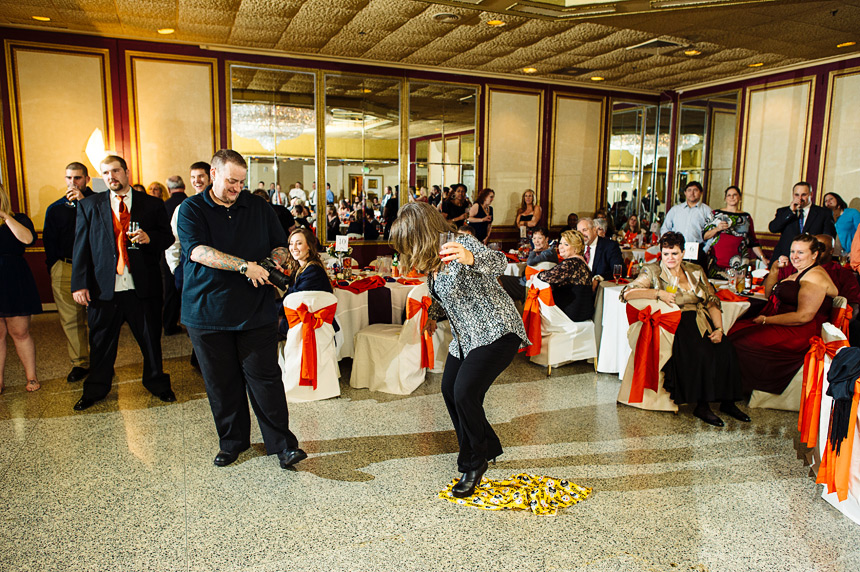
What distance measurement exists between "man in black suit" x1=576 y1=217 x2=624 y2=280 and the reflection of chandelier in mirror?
4.79 meters

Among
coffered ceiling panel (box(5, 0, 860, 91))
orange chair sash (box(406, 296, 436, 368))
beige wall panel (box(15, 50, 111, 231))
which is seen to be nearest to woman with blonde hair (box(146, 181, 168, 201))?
beige wall panel (box(15, 50, 111, 231))

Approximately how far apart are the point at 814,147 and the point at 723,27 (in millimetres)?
3326

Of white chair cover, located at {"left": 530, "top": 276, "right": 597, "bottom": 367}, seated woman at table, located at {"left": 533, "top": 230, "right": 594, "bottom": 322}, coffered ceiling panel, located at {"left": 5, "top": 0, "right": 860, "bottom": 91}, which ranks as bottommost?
white chair cover, located at {"left": 530, "top": 276, "right": 597, "bottom": 367}

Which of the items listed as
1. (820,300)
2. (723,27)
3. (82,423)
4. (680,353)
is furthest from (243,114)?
(820,300)

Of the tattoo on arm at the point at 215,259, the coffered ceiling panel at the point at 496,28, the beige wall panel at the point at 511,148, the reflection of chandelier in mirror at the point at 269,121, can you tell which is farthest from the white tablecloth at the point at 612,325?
the reflection of chandelier in mirror at the point at 269,121

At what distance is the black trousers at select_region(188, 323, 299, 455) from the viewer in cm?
309

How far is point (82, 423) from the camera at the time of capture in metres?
3.94

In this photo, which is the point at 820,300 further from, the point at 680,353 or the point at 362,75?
the point at 362,75

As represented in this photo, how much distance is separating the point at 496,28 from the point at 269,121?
3.48 meters

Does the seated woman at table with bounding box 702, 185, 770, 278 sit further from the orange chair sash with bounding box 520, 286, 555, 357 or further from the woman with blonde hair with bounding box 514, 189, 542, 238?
the woman with blonde hair with bounding box 514, 189, 542, 238

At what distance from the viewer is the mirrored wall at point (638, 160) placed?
1094 centimetres

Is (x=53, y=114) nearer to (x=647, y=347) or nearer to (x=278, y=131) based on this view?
(x=278, y=131)

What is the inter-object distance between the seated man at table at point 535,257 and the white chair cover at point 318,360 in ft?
7.31

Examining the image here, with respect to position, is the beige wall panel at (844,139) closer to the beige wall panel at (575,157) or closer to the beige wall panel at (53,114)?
the beige wall panel at (575,157)
